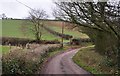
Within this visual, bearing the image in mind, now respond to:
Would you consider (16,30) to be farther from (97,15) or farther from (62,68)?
(97,15)

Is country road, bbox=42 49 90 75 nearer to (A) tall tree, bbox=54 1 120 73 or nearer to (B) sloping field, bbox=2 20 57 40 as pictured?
(A) tall tree, bbox=54 1 120 73

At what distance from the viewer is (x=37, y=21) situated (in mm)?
78938

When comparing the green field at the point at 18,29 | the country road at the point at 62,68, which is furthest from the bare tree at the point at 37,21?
the country road at the point at 62,68

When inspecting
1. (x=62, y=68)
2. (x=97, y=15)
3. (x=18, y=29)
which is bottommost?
(x=18, y=29)

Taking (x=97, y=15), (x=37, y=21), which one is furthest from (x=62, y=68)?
(x=37, y=21)

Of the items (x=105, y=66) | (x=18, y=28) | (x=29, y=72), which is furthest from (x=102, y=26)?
(x=18, y=28)

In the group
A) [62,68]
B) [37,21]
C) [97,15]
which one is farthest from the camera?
[37,21]

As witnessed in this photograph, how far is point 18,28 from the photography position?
85750mm

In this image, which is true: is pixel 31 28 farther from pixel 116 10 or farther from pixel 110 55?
pixel 116 10

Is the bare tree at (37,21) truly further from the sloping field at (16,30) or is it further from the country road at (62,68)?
the country road at (62,68)

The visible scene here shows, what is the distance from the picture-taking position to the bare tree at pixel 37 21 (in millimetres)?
75688

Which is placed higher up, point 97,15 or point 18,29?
point 97,15

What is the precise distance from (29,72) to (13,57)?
1.91 m

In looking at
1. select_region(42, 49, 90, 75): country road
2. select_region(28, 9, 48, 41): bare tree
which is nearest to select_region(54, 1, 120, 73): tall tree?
select_region(42, 49, 90, 75): country road
